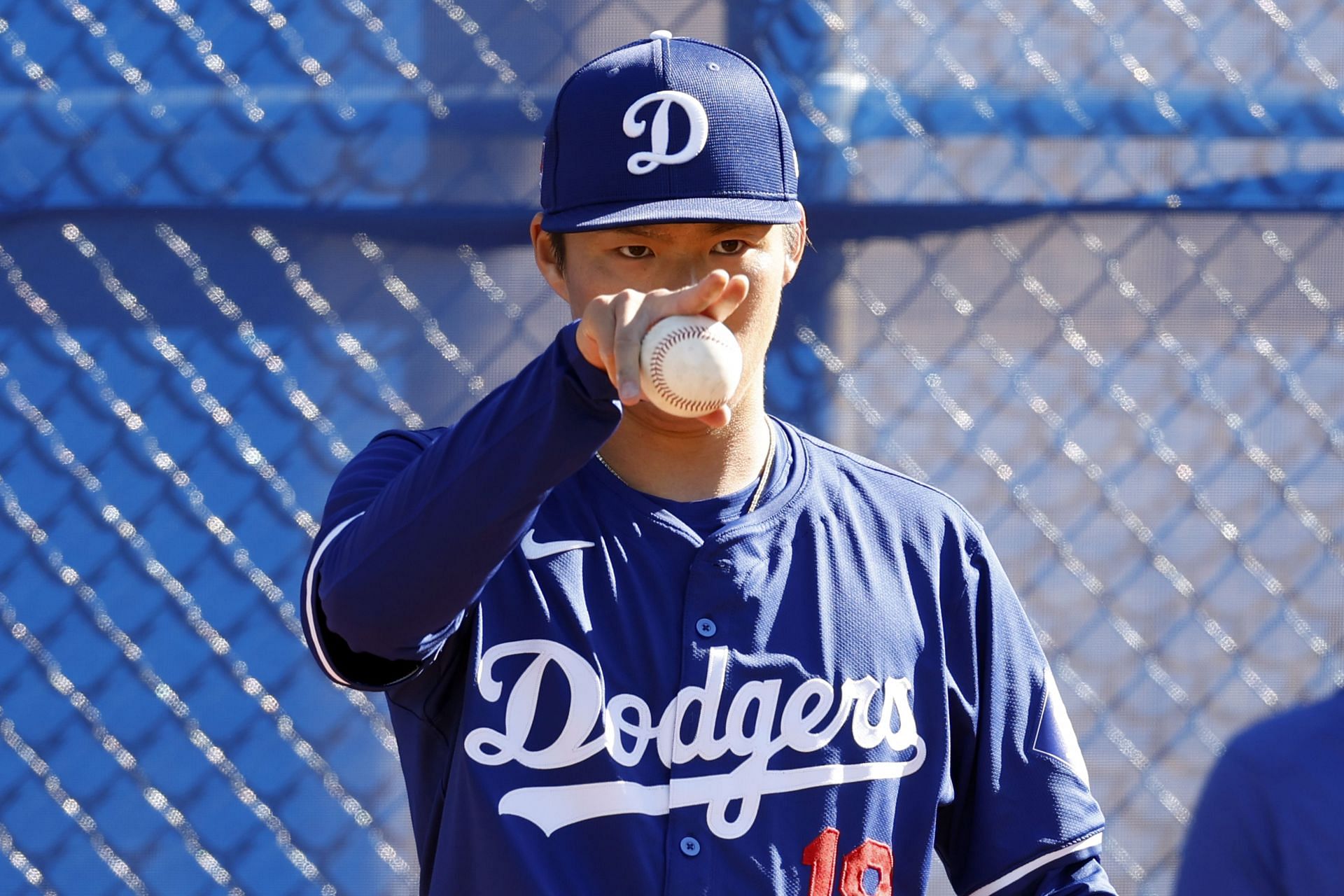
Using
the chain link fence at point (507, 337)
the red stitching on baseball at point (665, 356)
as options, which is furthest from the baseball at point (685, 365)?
the chain link fence at point (507, 337)

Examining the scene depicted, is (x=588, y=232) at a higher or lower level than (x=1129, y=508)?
lower

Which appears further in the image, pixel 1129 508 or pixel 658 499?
pixel 1129 508

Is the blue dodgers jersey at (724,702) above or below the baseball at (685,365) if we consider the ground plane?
below

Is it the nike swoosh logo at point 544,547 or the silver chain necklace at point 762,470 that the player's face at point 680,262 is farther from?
the nike swoosh logo at point 544,547

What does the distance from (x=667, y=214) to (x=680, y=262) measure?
6cm

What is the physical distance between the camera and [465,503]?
1.32 metres

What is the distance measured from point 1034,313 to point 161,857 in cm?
158

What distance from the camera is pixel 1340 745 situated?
1.03 metres

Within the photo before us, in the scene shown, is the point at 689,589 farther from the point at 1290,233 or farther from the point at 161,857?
the point at 1290,233

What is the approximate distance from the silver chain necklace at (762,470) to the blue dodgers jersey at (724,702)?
0.04 ft

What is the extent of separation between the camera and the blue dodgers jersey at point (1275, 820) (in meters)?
1.00

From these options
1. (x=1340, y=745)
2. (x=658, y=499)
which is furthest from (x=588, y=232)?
(x=1340, y=745)

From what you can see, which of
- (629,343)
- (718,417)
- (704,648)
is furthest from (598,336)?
(704,648)

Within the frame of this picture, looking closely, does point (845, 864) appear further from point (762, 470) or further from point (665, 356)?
point (665, 356)
